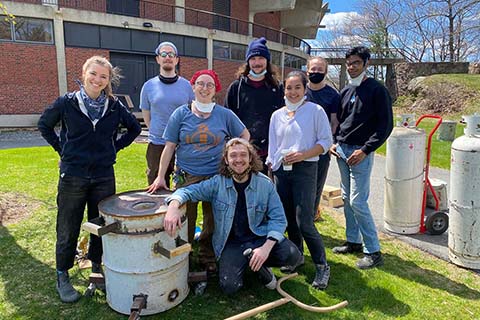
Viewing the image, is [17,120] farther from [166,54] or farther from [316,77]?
[316,77]

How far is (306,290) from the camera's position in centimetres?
355

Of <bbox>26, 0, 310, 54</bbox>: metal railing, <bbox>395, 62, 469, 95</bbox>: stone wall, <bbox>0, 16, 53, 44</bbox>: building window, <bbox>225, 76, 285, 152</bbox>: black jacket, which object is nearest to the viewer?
<bbox>225, 76, 285, 152</bbox>: black jacket

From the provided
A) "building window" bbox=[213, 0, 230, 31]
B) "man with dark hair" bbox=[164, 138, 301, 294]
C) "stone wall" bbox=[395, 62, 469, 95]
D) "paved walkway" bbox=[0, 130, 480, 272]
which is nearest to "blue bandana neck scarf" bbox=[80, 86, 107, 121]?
"man with dark hair" bbox=[164, 138, 301, 294]

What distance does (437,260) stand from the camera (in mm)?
4316

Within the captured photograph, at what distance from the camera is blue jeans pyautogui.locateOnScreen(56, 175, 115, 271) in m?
3.20

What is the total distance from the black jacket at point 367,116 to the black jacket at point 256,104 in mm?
714

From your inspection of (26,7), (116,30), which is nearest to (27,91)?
(26,7)

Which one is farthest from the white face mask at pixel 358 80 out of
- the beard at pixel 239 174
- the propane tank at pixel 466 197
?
the beard at pixel 239 174

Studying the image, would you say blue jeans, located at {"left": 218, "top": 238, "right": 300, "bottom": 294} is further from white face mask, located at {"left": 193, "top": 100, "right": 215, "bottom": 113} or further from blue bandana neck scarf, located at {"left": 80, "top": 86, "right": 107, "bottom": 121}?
blue bandana neck scarf, located at {"left": 80, "top": 86, "right": 107, "bottom": 121}

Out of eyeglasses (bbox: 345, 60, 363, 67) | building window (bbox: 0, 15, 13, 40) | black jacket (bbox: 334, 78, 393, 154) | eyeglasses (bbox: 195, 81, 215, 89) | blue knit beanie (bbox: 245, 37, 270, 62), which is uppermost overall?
building window (bbox: 0, 15, 13, 40)

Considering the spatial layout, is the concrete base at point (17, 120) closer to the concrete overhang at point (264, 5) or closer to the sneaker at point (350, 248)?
the concrete overhang at point (264, 5)

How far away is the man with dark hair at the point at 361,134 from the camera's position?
381 cm

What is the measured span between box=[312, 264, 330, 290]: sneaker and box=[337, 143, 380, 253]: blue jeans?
678mm

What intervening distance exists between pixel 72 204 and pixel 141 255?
82cm
